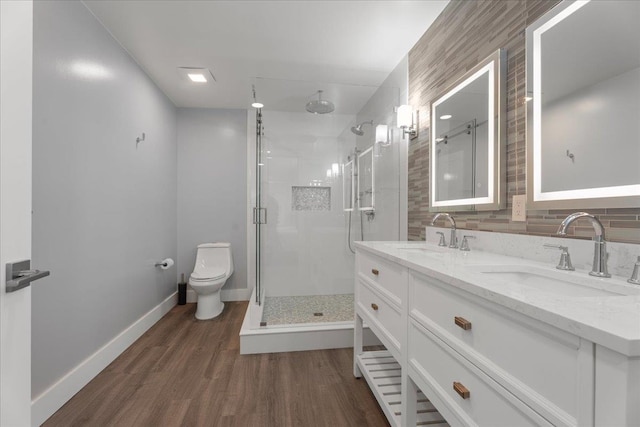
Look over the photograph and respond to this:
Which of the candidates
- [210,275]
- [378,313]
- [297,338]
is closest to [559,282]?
[378,313]

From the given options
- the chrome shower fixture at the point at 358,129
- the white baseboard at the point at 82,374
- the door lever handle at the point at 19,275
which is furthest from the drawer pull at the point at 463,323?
the chrome shower fixture at the point at 358,129

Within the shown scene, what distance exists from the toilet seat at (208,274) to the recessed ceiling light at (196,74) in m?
2.01

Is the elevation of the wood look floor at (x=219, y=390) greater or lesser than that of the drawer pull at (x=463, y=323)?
lesser

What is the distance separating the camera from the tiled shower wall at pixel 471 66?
1.12m

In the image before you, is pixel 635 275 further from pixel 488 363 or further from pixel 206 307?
pixel 206 307

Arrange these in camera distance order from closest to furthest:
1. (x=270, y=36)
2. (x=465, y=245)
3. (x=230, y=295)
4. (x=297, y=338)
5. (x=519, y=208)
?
(x=519, y=208)
(x=465, y=245)
(x=270, y=36)
(x=297, y=338)
(x=230, y=295)

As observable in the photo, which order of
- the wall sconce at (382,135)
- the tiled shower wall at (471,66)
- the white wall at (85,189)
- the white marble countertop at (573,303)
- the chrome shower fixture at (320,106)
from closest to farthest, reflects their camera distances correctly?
the white marble countertop at (573,303)
the tiled shower wall at (471,66)
the white wall at (85,189)
the wall sconce at (382,135)
the chrome shower fixture at (320,106)

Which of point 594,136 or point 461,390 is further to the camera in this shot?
point 594,136

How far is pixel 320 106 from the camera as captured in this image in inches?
115

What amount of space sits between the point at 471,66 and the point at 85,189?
2541mm

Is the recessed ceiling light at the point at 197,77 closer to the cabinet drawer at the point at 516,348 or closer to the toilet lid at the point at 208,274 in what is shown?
the toilet lid at the point at 208,274

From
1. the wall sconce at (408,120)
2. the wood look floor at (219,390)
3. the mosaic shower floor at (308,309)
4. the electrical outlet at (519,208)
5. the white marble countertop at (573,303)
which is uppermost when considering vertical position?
the wall sconce at (408,120)

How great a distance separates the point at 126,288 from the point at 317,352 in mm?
1679

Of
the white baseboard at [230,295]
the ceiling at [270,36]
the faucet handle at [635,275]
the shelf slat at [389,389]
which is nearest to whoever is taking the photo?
the faucet handle at [635,275]
